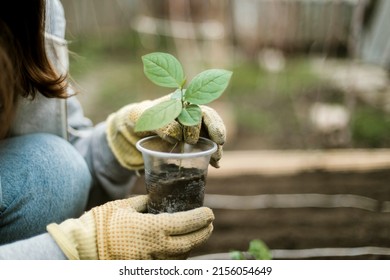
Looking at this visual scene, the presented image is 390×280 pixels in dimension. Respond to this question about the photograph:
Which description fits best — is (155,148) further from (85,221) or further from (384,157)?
(384,157)

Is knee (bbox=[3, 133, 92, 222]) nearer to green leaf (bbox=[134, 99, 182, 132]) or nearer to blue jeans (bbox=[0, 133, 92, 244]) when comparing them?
blue jeans (bbox=[0, 133, 92, 244])

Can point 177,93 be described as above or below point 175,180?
above

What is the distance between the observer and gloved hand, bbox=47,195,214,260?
81cm

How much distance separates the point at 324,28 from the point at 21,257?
425cm

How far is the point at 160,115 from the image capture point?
0.80 meters

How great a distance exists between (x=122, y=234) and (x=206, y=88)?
273 mm

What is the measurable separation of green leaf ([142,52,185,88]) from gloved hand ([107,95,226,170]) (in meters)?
0.07

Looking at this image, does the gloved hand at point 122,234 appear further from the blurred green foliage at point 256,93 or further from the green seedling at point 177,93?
the blurred green foliage at point 256,93

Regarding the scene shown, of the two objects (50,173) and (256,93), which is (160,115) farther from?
(256,93)

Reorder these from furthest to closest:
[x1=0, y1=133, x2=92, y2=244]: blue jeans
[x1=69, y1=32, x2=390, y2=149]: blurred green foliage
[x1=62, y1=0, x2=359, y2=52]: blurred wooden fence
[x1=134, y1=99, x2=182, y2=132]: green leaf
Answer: [x1=62, y1=0, x2=359, y2=52]: blurred wooden fence, [x1=69, y1=32, x2=390, y2=149]: blurred green foliage, [x1=0, y1=133, x2=92, y2=244]: blue jeans, [x1=134, y1=99, x2=182, y2=132]: green leaf

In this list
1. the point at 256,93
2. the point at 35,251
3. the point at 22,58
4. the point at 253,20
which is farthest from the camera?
the point at 253,20

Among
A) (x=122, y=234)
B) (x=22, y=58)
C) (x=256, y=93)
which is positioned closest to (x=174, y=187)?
(x=122, y=234)

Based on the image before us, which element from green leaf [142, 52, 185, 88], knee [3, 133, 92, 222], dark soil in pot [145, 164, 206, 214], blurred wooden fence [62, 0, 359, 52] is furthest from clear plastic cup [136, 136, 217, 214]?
blurred wooden fence [62, 0, 359, 52]

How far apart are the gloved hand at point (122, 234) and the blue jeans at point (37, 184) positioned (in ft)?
0.51
